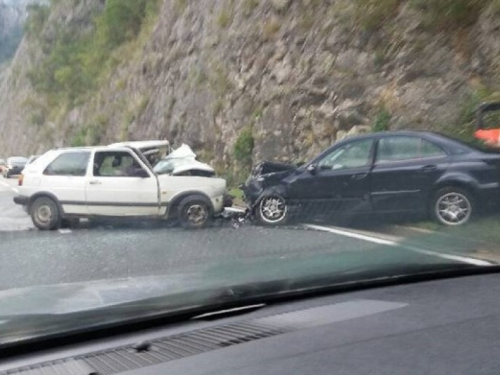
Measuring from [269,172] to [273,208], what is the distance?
1.22 m

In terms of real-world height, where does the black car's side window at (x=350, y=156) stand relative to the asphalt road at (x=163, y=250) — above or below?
above

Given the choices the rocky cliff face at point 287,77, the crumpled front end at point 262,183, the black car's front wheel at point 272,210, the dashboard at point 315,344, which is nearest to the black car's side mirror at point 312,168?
the crumpled front end at point 262,183

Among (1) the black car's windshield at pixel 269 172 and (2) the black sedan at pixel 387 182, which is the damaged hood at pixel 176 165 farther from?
(2) the black sedan at pixel 387 182

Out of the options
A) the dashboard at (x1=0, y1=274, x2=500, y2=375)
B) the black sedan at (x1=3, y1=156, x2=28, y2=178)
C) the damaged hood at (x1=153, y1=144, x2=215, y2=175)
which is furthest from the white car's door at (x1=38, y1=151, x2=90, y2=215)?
the dashboard at (x1=0, y1=274, x2=500, y2=375)

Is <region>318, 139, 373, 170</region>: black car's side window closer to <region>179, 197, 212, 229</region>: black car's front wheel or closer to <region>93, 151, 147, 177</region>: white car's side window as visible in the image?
<region>179, 197, 212, 229</region>: black car's front wheel

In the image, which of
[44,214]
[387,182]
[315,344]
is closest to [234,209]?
[387,182]

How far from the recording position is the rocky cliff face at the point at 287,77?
62.9 feet

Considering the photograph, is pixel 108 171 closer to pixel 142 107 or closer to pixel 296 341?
pixel 296 341

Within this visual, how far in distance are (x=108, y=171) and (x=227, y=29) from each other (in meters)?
17.8

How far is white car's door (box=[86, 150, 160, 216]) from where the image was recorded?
43.7ft

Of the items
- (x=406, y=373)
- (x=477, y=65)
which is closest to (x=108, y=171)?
(x=477, y=65)

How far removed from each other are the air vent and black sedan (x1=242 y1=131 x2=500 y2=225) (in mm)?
7743

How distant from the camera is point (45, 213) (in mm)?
13539

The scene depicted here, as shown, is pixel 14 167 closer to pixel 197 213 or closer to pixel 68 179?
pixel 68 179
